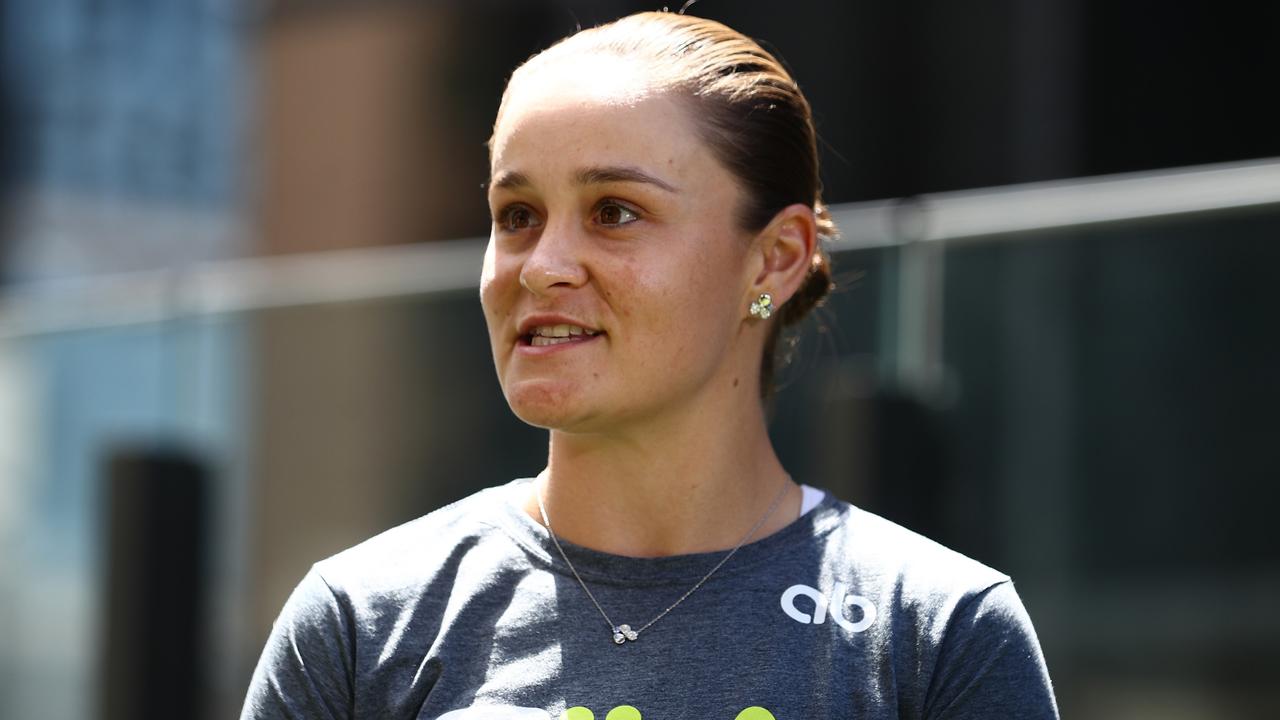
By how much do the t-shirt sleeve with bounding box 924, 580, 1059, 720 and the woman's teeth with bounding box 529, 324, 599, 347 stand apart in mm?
541

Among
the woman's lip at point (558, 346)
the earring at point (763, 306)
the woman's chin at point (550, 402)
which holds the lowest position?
the woman's chin at point (550, 402)

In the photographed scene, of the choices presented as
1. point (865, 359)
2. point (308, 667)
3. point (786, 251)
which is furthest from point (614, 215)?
point (865, 359)

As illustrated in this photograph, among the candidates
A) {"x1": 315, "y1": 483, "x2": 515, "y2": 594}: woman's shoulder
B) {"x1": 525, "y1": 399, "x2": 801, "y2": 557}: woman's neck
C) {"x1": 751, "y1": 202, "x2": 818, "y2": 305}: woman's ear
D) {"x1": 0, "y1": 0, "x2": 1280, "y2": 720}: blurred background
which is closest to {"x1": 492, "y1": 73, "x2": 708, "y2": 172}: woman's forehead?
{"x1": 751, "y1": 202, "x2": 818, "y2": 305}: woman's ear

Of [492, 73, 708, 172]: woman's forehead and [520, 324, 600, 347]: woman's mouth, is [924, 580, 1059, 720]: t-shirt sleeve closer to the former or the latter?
[520, 324, 600, 347]: woman's mouth

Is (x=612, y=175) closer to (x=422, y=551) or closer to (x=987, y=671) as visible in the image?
(x=422, y=551)

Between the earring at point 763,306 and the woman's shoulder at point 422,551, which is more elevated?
the earring at point 763,306

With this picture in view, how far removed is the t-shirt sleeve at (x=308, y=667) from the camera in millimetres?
2051

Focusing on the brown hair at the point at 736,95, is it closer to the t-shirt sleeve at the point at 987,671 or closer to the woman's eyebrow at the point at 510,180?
the woman's eyebrow at the point at 510,180

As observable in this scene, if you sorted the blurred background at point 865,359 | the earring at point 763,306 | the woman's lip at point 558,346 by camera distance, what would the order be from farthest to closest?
the blurred background at point 865,359
the earring at point 763,306
the woman's lip at point 558,346

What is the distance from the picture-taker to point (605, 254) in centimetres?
208

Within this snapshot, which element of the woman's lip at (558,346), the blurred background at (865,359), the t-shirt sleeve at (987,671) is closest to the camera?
the t-shirt sleeve at (987,671)

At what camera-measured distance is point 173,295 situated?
246 inches


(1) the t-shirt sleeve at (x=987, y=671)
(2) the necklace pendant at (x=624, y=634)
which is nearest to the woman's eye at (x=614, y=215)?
(2) the necklace pendant at (x=624, y=634)

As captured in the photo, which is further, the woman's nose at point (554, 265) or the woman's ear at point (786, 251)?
the woman's ear at point (786, 251)
